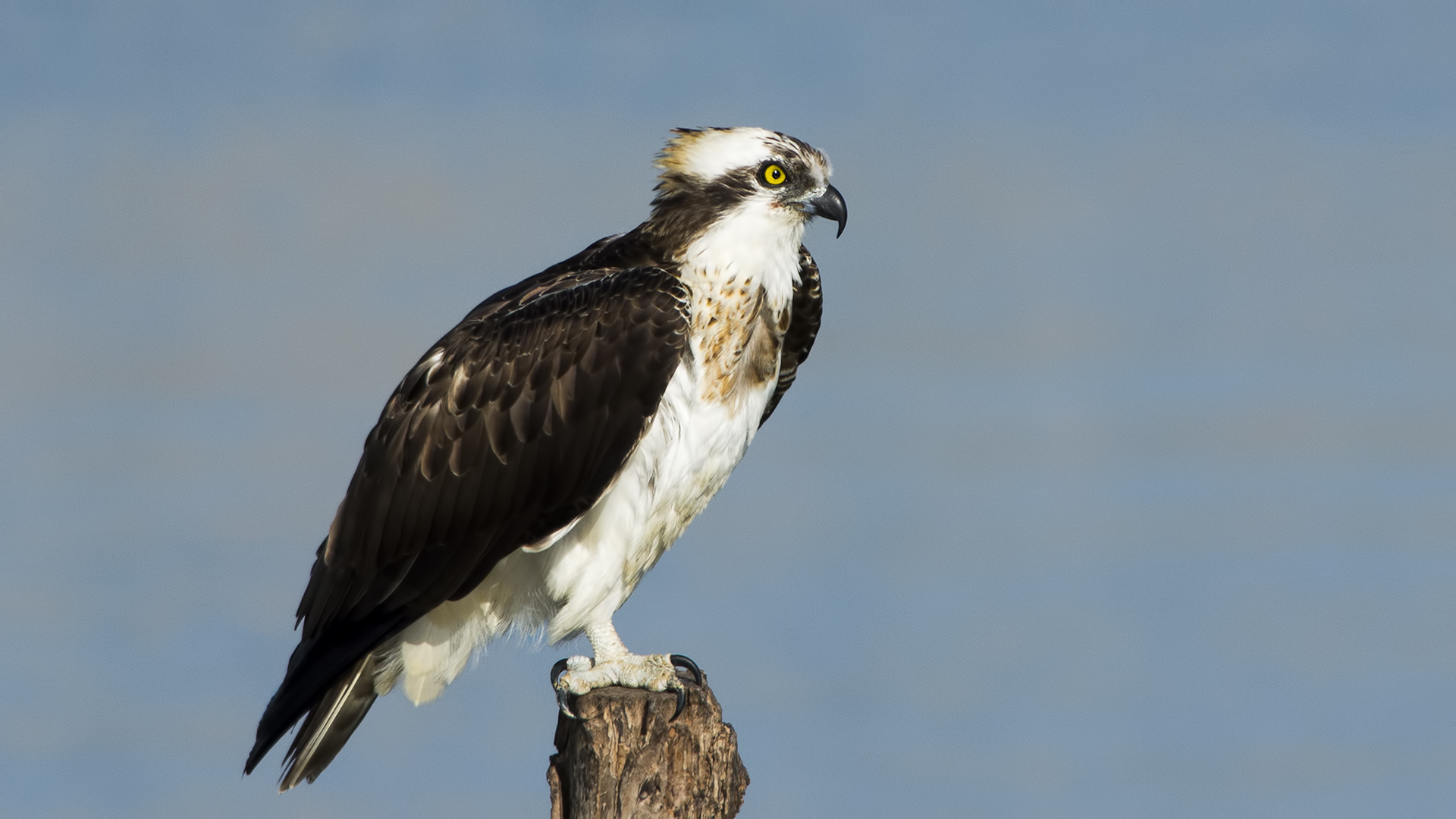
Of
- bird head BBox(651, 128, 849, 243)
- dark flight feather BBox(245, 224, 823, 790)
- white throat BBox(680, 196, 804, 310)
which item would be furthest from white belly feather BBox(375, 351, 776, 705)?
bird head BBox(651, 128, 849, 243)

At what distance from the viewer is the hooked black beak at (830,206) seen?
291 inches

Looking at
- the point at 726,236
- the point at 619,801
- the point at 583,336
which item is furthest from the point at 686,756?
the point at 726,236

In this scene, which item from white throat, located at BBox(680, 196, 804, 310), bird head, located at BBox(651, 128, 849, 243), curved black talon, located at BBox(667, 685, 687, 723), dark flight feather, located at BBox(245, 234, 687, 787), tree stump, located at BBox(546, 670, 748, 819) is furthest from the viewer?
bird head, located at BBox(651, 128, 849, 243)

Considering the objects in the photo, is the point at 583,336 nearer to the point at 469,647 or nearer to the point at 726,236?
the point at 726,236

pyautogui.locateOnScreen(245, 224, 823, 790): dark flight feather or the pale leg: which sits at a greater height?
pyautogui.locateOnScreen(245, 224, 823, 790): dark flight feather

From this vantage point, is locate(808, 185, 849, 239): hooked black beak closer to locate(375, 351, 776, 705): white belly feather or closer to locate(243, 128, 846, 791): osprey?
locate(243, 128, 846, 791): osprey

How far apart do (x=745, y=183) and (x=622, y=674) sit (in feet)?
8.90

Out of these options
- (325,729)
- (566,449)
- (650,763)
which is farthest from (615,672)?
(325,729)

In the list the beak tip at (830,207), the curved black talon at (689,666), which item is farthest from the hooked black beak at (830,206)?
the curved black talon at (689,666)

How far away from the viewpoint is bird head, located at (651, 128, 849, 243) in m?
7.24

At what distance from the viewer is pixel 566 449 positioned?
6.70 meters

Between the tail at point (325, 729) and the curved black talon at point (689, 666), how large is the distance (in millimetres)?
1656

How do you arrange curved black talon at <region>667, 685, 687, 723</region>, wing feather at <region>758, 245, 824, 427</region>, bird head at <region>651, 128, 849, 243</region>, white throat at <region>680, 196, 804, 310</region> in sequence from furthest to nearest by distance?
1. wing feather at <region>758, 245, 824, 427</region>
2. bird head at <region>651, 128, 849, 243</region>
3. white throat at <region>680, 196, 804, 310</region>
4. curved black talon at <region>667, 685, 687, 723</region>

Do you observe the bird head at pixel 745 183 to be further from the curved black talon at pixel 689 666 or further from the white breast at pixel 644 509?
the curved black talon at pixel 689 666
